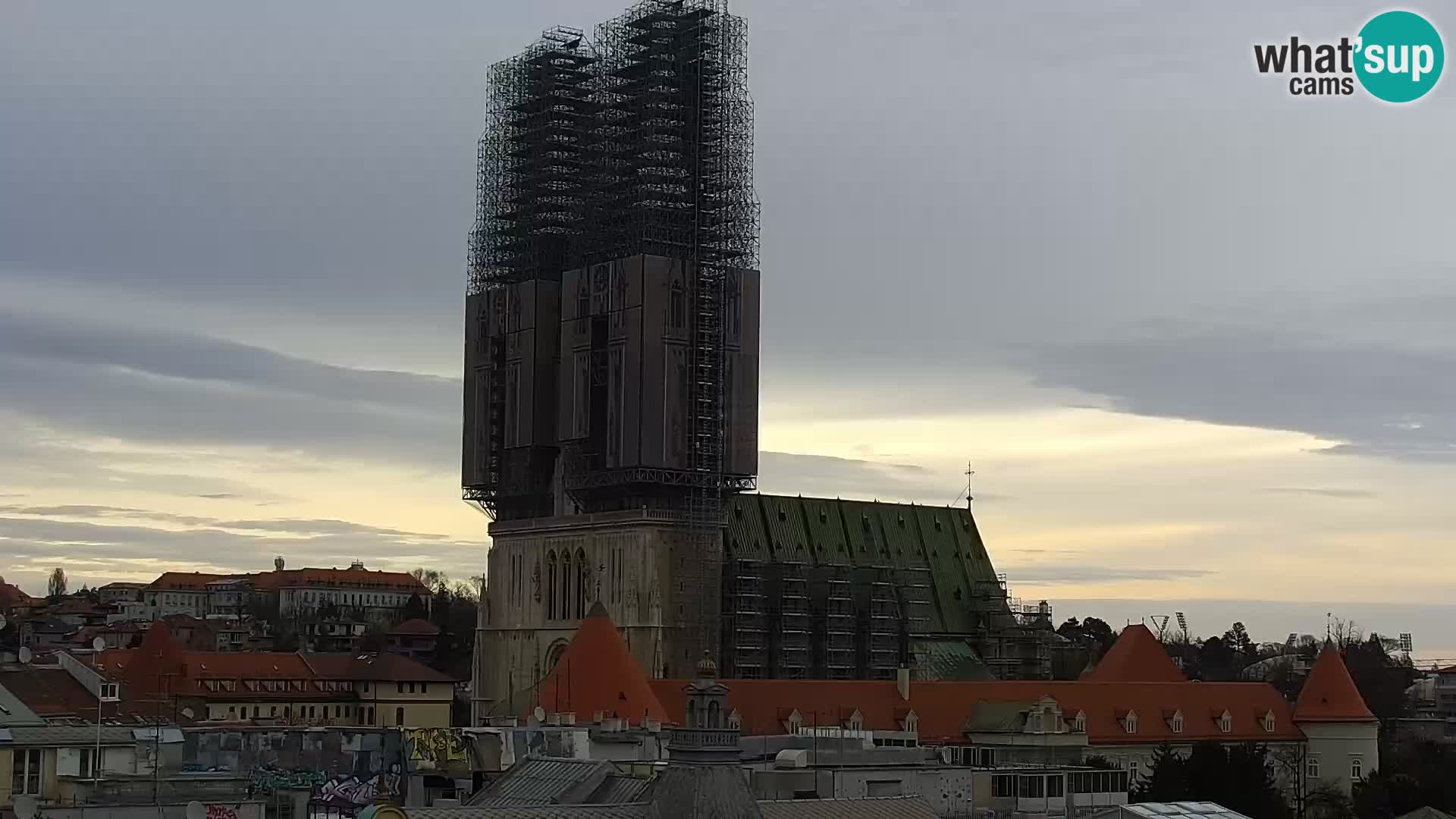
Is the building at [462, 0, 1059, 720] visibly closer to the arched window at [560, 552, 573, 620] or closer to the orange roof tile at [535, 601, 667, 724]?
the arched window at [560, 552, 573, 620]

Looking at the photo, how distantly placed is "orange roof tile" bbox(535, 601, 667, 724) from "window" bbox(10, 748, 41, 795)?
44.0 metres

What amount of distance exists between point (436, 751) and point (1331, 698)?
61092 mm

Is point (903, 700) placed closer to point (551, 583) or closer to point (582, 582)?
point (582, 582)

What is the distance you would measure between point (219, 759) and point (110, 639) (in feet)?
400

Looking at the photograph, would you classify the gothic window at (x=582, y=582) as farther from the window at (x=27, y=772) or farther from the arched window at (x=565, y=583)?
the window at (x=27, y=772)

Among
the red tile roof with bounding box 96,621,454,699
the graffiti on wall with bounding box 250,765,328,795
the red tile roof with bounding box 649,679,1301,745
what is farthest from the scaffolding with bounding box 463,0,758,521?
the graffiti on wall with bounding box 250,765,328,795

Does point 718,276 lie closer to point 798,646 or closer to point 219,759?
point 798,646

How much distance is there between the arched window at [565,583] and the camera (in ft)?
407

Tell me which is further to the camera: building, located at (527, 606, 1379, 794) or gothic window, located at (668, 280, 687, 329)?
gothic window, located at (668, 280, 687, 329)

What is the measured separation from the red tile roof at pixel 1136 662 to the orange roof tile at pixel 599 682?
37456 mm

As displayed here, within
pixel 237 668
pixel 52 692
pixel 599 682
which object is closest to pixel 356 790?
pixel 52 692

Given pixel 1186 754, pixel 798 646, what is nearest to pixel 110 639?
pixel 798 646

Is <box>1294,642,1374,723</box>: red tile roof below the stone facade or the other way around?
below

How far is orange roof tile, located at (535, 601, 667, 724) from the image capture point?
105 meters
